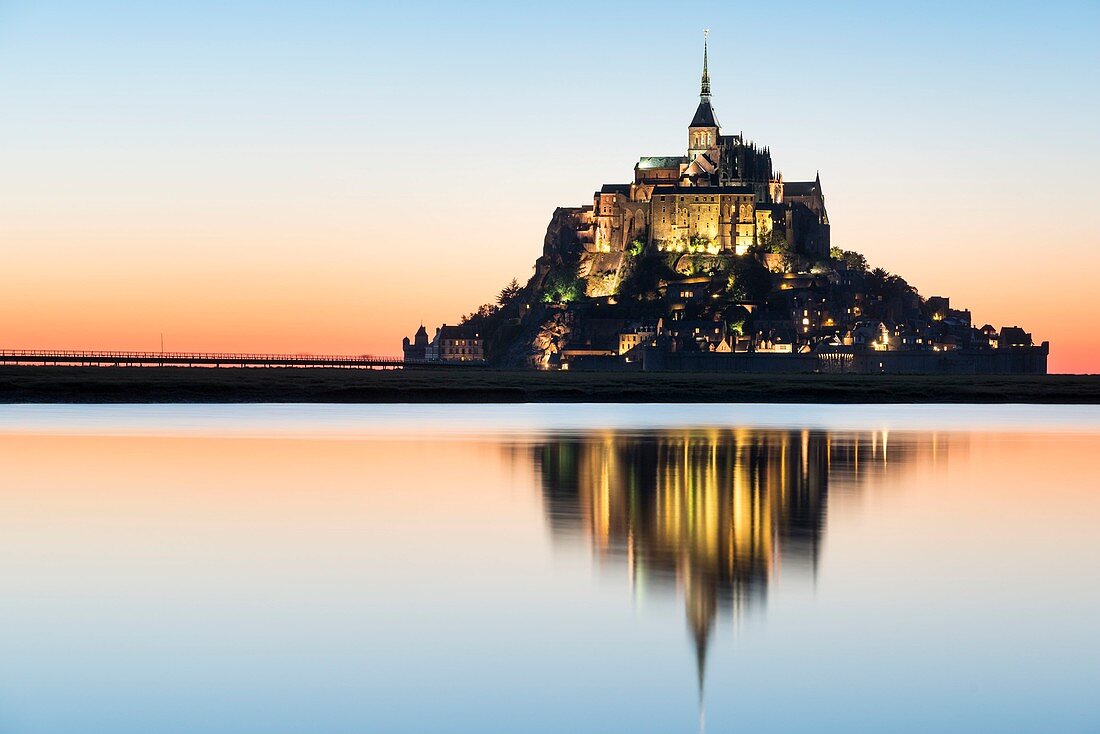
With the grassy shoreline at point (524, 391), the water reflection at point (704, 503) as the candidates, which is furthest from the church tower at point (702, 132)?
the water reflection at point (704, 503)

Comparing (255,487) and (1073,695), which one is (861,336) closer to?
(255,487)

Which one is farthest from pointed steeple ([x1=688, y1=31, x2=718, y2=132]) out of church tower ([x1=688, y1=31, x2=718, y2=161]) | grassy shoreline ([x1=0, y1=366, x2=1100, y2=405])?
grassy shoreline ([x1=0, y1=366, x2=1100, y2=405])

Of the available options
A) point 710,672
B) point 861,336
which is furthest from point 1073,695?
point 861,336

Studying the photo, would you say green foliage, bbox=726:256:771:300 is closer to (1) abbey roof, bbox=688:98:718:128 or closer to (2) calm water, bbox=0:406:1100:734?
(1) abbey roof, bbox=688:98:718:128

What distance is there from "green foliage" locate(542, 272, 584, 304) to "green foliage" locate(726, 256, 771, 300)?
607 inches

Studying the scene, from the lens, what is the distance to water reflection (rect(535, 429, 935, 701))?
37.8 ft

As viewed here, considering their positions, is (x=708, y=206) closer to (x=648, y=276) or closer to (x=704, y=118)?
(x=648, y=276)

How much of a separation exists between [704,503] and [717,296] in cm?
10197

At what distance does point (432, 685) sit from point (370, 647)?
1.08 m

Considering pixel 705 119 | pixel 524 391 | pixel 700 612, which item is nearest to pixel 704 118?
pixel 705 119

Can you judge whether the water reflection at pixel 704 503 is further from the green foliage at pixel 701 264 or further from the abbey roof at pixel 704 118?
the abbey roof at pixel 704 118

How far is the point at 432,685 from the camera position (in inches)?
314

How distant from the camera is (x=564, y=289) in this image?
5098 inches

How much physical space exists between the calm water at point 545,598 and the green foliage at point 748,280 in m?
95.1
